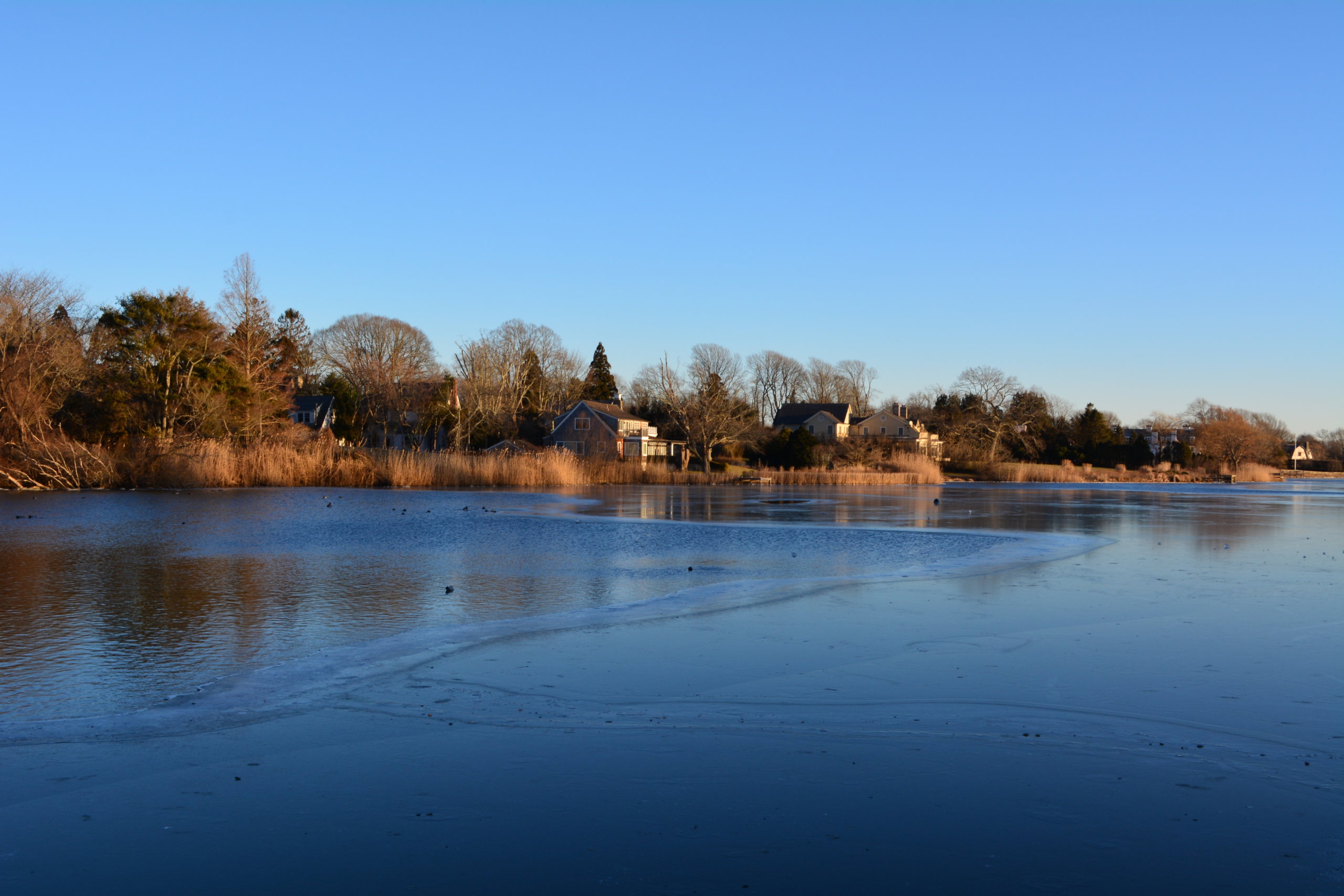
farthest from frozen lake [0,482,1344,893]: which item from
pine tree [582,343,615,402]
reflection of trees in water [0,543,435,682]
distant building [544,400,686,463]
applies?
pine tree [582,343,615,402]

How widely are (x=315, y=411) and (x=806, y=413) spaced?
4872 cm

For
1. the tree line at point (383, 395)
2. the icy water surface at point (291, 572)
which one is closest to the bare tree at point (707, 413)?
the tree line at point (383, 395)

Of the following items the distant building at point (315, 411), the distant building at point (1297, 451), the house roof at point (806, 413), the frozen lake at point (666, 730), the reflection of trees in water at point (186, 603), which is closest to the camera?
the frozen lake at point (666, 730)

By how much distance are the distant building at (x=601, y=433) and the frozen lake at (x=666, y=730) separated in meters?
54.2

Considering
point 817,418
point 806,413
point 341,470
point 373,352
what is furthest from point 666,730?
point 806,413

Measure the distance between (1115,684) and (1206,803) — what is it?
94.9 inches

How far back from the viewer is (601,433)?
2697 inches

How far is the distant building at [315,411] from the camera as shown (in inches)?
2643

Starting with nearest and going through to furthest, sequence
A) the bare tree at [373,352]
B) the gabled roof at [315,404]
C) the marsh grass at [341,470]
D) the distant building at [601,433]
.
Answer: the marsh grass at [341,470] → the distant building at [601,433] → the gabled roof at [315,404] → the bare tree at [373,352]

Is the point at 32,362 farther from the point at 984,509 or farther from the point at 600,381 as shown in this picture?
the point at 600,381

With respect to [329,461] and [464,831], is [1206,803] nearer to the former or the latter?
[464,831]

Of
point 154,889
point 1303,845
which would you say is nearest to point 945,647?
point 1303,845

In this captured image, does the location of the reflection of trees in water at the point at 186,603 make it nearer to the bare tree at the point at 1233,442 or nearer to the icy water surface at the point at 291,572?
the icy water surface at the point at 291,572

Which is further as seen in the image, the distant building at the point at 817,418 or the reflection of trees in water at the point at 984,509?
the distant building at the point at 817,418
